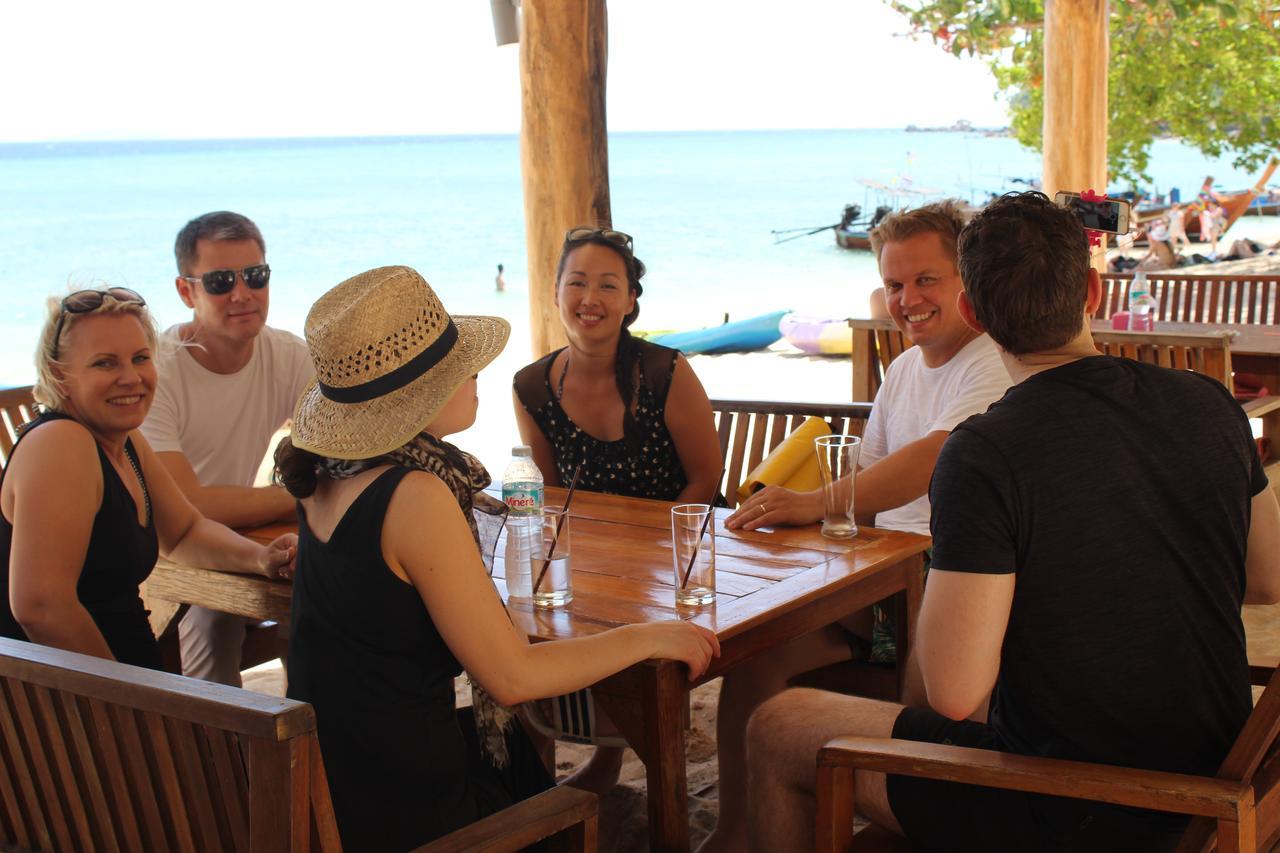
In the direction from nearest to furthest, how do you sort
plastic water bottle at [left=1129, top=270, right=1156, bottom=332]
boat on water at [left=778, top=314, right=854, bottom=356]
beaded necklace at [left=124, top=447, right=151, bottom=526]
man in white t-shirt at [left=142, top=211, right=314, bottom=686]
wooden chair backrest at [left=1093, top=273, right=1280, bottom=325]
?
1. beaded necklace at [left=124, top=447, right=151, bottom=526]
2. man in white t-shirt at [left=142, top=211, right=314, bottom=686]
3. plastic water bottle at [left=1129, top=270, right=1156, bottom=332]
4. wooden chair backrest at [left=1093, top=273, right=1280, bottom=325]
5. boat on water at [left=778, top=314, right=854, bottom=356]

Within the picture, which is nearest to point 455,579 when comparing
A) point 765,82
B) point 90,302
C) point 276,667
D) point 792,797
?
point 792,797

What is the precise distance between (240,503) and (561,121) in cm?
205

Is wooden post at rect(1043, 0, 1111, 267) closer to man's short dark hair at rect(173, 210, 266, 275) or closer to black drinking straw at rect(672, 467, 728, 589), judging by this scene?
man's short dark hair at rect(173, 210, 266, 275)

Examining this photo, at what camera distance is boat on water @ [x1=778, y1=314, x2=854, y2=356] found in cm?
1288

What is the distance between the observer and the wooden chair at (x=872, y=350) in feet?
17.8

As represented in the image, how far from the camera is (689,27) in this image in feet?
217

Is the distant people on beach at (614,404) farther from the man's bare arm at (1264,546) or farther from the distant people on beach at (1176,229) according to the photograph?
the distant people on beach at (1176,229)

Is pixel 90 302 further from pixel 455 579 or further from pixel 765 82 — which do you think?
pixel 765 82

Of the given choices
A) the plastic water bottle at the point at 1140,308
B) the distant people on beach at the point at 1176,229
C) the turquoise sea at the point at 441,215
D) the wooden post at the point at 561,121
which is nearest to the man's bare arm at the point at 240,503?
the turquoise sea at the point at 441,215

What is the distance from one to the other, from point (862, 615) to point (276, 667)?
2069mm

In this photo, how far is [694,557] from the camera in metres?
2.13

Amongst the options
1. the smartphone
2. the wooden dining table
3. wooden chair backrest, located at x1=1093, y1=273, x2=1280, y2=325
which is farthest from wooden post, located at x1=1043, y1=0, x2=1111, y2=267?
the wooden dining table

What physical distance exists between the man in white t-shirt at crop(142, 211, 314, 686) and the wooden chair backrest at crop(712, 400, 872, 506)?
3.74 feet

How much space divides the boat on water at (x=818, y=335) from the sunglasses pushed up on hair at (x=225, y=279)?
983cm
